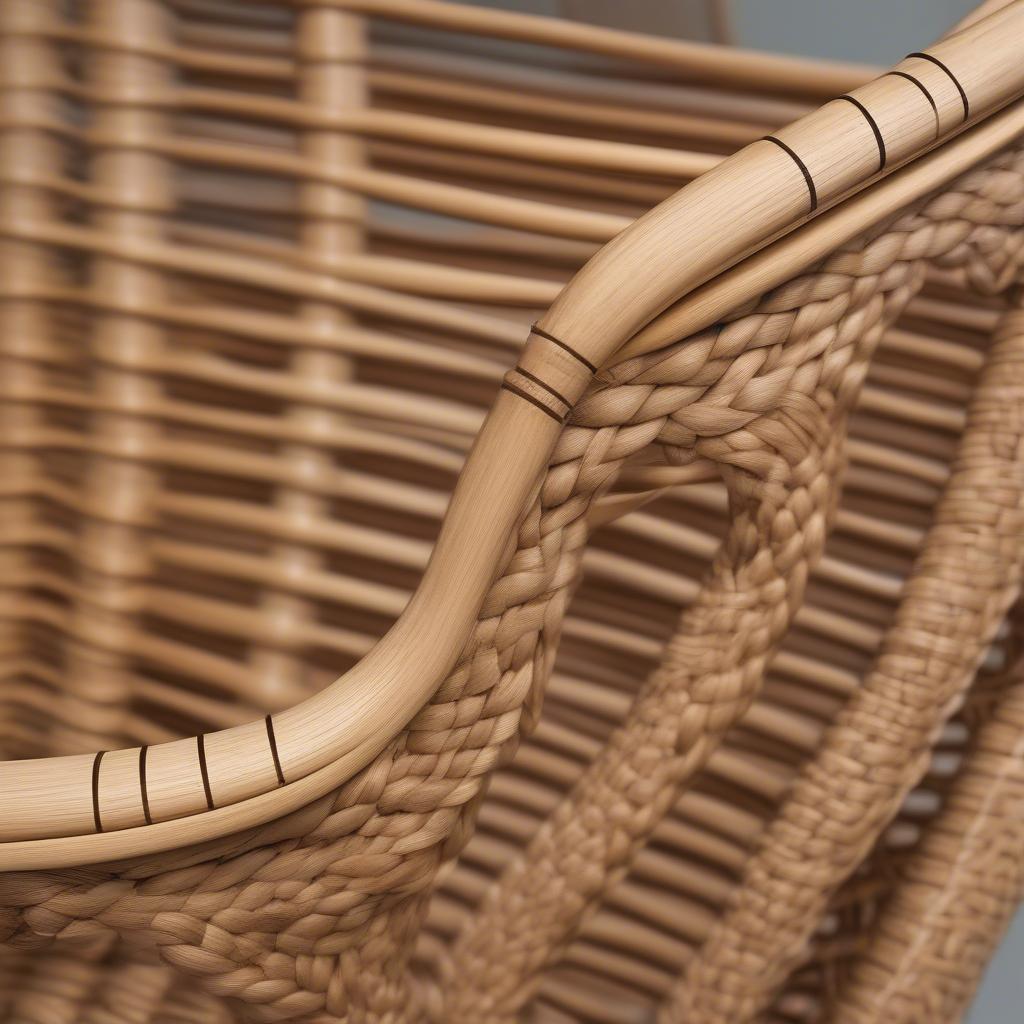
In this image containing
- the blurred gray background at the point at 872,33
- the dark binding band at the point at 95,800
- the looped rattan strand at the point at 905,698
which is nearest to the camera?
the dark binding band at the point at 95,800

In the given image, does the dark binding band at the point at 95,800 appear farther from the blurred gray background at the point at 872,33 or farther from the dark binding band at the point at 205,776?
the blurred gray background at the point at 872,33

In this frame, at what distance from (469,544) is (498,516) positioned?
11 mm

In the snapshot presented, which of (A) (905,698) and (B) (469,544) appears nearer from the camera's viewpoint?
(B) (469,544)

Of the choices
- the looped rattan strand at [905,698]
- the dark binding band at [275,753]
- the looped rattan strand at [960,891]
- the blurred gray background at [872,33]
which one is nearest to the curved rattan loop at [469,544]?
the dark binding band at [275,753]

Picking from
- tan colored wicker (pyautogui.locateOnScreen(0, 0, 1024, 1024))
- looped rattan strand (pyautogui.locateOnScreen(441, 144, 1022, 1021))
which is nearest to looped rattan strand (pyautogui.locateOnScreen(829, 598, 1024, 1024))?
tan colored wicker (pyautogui.locateOnScreen(0, 0, 1024, 1024))

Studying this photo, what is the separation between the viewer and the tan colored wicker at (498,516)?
0.30m

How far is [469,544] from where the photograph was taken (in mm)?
296

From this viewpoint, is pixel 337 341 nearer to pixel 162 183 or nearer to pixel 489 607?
pixel 162 183

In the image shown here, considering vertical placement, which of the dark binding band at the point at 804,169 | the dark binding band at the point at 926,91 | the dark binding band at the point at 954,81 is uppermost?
the dark binding band at the point at 954,81

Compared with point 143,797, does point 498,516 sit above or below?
above

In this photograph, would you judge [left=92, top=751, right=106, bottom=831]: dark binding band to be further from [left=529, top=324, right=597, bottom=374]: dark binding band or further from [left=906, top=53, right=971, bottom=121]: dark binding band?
[left=906, top=53, right=971, bottom=121]: dark binding band

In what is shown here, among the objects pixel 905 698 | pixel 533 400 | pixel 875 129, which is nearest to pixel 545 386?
pixel 533 400

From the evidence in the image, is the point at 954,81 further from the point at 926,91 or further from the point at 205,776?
the point at 205,776

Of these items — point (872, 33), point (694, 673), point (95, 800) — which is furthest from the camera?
point (872, 33)
